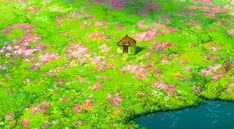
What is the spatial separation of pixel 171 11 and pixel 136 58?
21.1 m

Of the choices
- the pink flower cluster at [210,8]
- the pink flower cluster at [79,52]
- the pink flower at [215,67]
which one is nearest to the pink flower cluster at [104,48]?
the pink flower cluster at [79,52]

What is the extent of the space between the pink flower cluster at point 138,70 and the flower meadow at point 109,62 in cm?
13

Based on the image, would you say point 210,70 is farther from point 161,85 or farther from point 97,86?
point 97,86

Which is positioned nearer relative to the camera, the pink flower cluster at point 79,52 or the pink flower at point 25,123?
the pink flower at point 25,123

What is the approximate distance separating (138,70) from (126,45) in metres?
5.36

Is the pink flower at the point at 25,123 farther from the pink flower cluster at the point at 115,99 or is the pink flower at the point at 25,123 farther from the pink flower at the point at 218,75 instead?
the pink flower at the point at 218,75

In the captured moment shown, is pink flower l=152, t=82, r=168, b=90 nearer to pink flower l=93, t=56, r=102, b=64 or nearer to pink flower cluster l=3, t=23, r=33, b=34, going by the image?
pink flower l=93, t=56, r=102, b=64

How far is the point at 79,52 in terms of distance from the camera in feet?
167

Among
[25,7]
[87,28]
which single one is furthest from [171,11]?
[25,7]

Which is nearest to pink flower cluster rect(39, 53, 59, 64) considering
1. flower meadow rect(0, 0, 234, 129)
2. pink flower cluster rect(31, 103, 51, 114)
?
flower meadow rect(0, 0, 234, 129)

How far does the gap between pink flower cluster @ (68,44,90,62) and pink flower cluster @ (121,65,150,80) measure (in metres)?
6.96

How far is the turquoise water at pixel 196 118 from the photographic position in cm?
3444

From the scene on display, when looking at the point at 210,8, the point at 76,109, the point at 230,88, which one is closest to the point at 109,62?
the point at 76,109

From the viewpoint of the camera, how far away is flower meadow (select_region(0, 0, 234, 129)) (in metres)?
37.1
